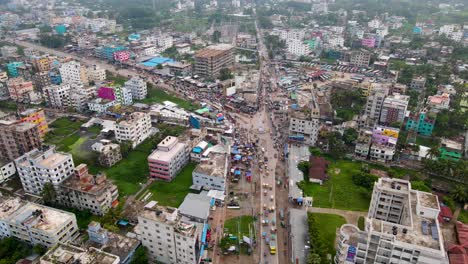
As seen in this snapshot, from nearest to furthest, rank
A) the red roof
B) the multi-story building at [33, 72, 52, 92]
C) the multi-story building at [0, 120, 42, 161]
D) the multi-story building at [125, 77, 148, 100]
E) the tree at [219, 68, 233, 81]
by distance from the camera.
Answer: the red roof → the multi-story building at [0, 120, 42, 161] → the multi-story building at [125, 77, 148, 100] → the multi-story building at [33, 72, 52, 92] → the tree at [219, 68, 233, 81]

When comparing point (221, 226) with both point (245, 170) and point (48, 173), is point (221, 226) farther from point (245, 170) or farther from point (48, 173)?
point (48, 173)

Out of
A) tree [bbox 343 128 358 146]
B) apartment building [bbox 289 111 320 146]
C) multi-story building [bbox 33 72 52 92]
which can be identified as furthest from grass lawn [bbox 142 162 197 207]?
multi-story building [bbox 33 72 52 92]

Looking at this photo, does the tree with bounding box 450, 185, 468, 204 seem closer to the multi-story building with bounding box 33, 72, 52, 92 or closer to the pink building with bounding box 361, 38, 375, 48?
the multi-story building with bounding box 33, 72, 52, 92

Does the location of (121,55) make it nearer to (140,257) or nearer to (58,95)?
(58,95)

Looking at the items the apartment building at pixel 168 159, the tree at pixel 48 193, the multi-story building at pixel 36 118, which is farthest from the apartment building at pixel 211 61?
the tree at pixel 48 193

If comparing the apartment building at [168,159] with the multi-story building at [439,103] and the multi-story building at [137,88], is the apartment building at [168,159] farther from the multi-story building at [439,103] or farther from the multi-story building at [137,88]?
the multi-story building at [439,103]

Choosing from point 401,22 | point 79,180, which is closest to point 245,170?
point 79,180
